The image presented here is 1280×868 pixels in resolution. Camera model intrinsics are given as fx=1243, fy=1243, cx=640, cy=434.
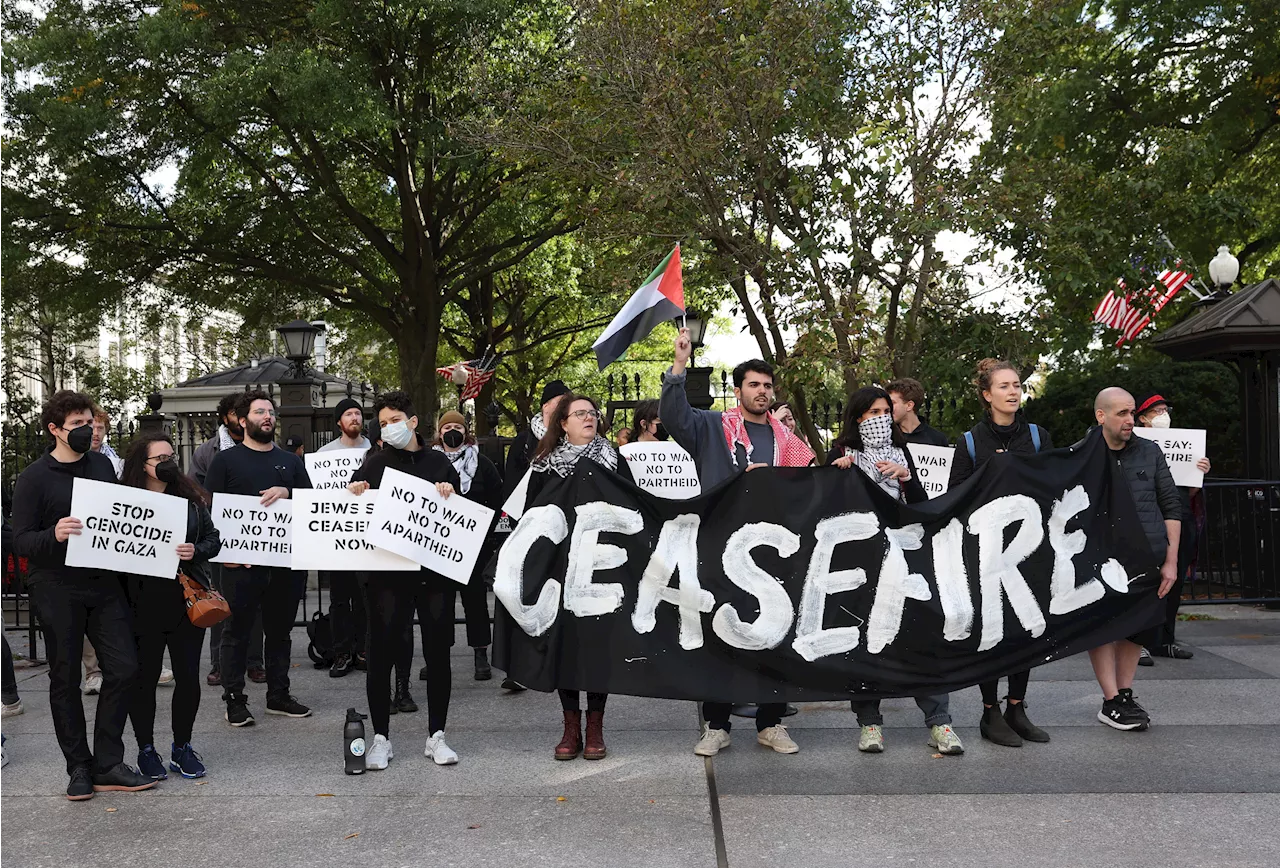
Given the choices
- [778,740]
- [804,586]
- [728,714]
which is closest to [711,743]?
[728,714]

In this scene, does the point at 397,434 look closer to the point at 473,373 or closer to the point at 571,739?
the point at 571,739

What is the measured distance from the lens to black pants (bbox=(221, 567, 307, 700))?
24.9 feet

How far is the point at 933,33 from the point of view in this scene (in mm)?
13195

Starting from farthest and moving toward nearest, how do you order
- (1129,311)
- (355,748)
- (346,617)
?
(1129,311), (346,617), (355,748)

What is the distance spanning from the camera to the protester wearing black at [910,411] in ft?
28.0

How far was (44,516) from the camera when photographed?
600 centimetres

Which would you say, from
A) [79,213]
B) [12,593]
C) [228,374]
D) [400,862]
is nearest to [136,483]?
[400,862]

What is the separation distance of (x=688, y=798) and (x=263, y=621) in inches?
133

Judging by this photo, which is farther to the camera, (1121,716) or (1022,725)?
(1121,716)

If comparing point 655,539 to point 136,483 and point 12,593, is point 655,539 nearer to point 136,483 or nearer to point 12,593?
point 136,483

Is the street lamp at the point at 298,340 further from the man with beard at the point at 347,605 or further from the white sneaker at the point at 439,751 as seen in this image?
the white sneaker at the point at 439,751

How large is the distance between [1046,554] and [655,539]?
6.97ft

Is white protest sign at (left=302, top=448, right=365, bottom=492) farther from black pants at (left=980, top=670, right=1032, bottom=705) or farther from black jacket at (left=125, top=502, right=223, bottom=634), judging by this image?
black pants at (left=980, top=670, right=1032, bottom=705)

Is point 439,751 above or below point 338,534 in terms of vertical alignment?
below
